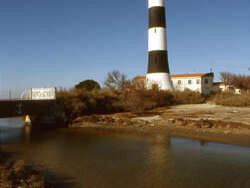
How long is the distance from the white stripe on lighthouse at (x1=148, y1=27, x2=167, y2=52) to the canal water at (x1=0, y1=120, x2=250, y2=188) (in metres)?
19.0

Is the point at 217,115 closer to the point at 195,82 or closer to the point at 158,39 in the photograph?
the point at 158,39

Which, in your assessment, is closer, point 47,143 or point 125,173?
point 125,173

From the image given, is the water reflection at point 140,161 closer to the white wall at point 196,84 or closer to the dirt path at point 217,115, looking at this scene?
the dirt path at point 217,115

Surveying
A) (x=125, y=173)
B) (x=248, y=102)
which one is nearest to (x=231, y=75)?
(x=248, y=102)

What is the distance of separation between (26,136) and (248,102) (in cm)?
2323

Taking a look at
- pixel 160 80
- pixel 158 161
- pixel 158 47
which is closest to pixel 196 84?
pixel 160 80

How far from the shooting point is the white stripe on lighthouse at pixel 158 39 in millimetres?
32656

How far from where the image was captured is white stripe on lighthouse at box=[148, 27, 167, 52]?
32.7 m

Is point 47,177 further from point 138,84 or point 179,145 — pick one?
point 138,84

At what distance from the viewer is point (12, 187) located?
7.10 m

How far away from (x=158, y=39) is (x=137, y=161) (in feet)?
80.5

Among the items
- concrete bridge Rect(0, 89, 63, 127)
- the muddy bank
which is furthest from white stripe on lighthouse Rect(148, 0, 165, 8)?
concrete bridge Rect(0, 89, 63, 127)

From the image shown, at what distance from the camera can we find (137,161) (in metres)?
10.6

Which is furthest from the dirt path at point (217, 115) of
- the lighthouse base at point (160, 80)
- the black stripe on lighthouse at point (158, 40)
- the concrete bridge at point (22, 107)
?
the concrete bridge at point (22, 107)
